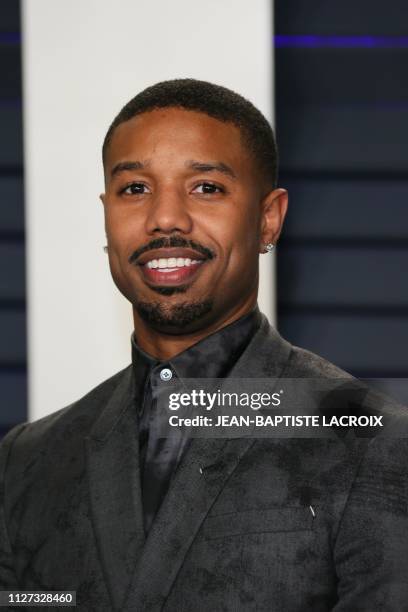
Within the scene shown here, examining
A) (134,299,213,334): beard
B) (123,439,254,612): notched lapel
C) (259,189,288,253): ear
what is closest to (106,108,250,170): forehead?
(259,189,288,253): ear

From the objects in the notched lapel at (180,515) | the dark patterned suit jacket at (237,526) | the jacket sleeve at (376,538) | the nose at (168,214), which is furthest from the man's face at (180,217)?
the jacket sleeve at (376,538)

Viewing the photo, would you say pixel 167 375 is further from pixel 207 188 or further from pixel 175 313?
pixel 207 188

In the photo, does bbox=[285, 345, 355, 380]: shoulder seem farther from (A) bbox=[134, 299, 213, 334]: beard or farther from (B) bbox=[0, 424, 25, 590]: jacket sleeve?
(B) bbox=[0, 424, 25, 590]: jacket sleeve

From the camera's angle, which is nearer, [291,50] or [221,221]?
[221,221]

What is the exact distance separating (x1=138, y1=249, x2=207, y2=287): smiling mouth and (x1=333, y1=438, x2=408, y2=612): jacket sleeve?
0.49 meters

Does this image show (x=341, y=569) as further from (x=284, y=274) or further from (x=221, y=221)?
(x=284, y=274)

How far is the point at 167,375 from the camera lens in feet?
5.98

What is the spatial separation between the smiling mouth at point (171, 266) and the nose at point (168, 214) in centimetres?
4

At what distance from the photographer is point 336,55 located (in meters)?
3.10

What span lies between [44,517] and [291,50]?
6.36 feet

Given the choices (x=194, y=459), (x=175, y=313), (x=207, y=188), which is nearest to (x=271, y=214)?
(x=207, y=188)

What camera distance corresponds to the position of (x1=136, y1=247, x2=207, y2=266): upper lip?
1.73 meters

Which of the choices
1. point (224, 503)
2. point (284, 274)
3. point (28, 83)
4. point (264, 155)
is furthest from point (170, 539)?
point (28, 83)

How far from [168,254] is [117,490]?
0.47 metres
